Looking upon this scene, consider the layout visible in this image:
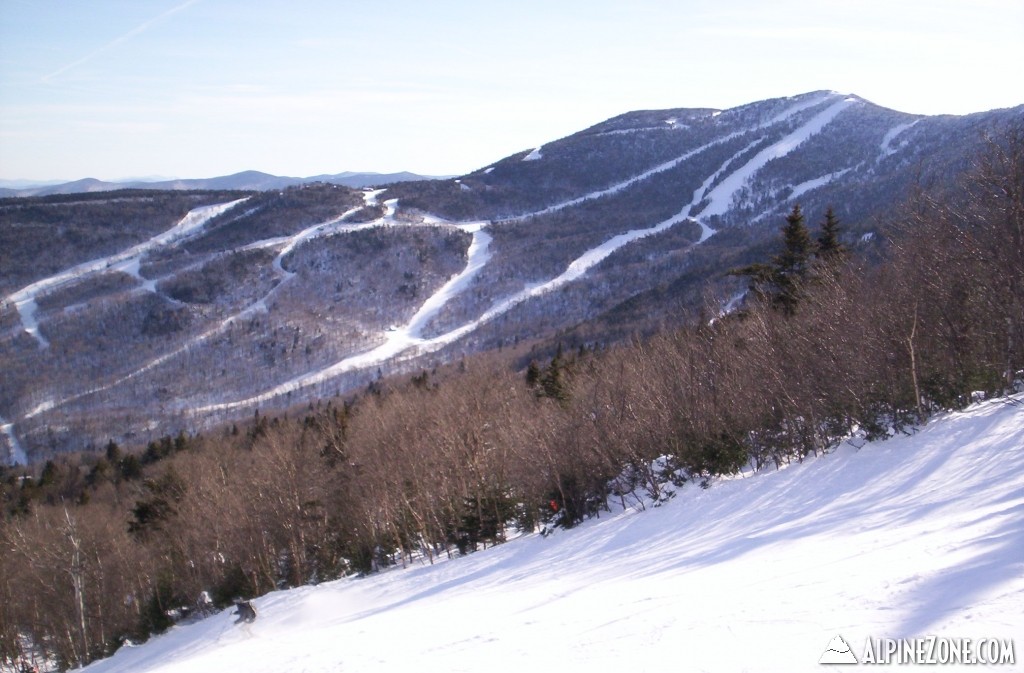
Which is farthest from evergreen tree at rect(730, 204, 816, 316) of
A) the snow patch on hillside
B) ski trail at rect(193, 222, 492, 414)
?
the snow patch on hillside

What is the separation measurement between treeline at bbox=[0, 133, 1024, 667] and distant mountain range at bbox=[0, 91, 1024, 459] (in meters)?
56.9

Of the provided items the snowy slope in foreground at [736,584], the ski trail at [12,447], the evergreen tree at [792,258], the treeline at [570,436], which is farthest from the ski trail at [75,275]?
the snowy slope in foreground at [736,584]

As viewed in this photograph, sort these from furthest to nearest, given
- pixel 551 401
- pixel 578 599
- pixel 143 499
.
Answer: pixel 143 499 → pixel 551 401 → pixel 578 599

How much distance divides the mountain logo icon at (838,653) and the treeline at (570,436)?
11.9 metres

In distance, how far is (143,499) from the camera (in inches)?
1486

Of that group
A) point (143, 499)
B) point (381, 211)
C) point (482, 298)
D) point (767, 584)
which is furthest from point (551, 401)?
point (381, 211)

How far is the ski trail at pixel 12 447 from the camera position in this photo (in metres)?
101

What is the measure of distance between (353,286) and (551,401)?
13387 cm

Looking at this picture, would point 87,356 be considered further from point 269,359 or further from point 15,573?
point 15,573

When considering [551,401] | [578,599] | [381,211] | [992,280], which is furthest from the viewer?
[381,211]

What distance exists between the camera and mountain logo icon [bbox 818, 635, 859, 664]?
6523mm

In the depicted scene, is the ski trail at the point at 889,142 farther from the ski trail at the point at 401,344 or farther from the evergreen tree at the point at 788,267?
the evergreen tree at the point at 788,267

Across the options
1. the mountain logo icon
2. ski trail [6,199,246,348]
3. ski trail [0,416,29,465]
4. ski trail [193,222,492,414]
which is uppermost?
ski trail [6,199,246,348]

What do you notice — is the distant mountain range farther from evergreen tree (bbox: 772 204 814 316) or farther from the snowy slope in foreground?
the snowy slope in foreground
